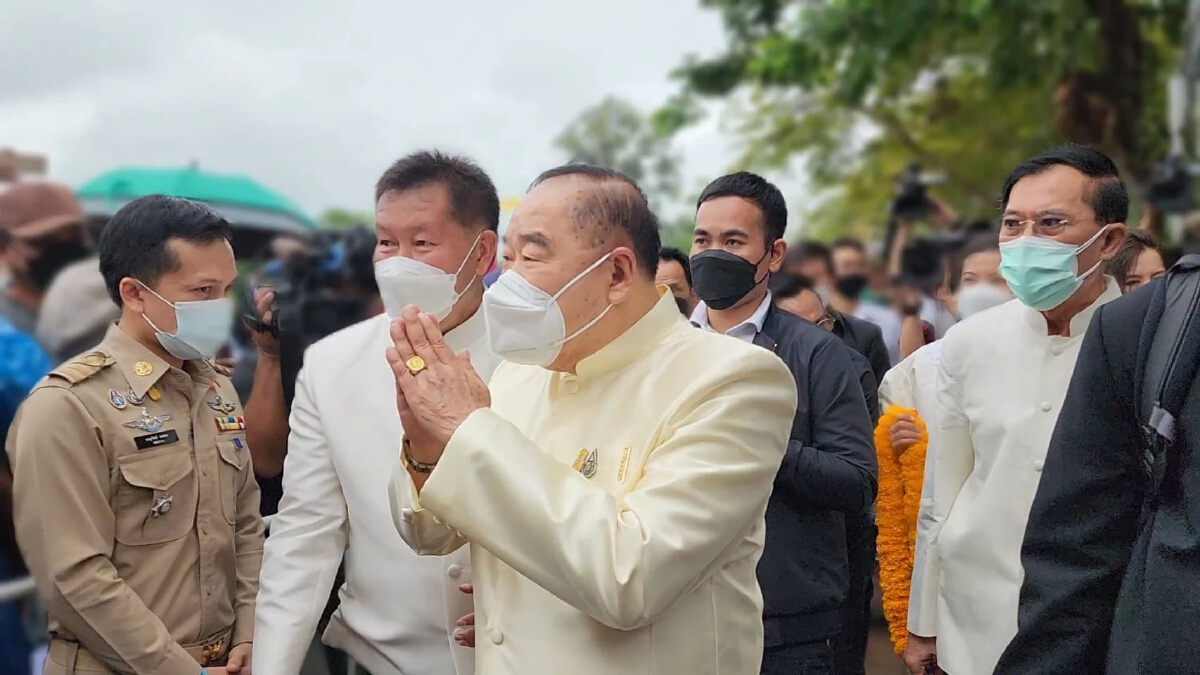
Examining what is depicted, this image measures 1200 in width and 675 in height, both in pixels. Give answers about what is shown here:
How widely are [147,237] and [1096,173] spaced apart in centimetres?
252

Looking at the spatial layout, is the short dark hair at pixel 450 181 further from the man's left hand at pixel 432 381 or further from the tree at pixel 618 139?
the tree at pixel 618 139

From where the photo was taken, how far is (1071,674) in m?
1.98

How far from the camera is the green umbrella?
35.9 ft

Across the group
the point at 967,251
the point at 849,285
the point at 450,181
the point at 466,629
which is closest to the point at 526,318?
the point at 466,629

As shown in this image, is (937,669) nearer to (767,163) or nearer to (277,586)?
(277,586)

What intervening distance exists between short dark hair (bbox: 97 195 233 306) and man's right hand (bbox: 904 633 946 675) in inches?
89.7

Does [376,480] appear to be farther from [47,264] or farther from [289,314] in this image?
[289,314]

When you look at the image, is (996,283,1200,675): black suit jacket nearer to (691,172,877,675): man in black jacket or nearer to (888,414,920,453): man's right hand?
(691,172,877,675): man in black jacket

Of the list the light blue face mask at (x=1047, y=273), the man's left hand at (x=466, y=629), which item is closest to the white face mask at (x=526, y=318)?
the man's left hand at (x=466, y=629)

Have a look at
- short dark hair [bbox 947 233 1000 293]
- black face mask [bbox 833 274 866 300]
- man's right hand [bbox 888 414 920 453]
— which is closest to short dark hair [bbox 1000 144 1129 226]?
man's right hand [bbox 888 414 920 453]

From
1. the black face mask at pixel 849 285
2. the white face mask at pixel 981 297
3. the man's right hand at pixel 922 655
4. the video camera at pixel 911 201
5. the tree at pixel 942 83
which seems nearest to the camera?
the man's right hand at pixel 922 655

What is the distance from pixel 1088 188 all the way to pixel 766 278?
94 cm

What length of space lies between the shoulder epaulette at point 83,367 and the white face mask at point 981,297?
297 centimetres

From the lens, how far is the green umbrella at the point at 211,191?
35.9 ft
